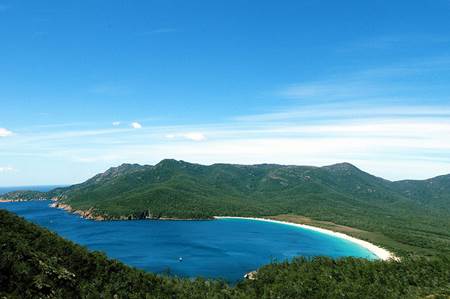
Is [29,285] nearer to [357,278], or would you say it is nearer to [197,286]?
[197,286]

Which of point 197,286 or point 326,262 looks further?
point 326,262

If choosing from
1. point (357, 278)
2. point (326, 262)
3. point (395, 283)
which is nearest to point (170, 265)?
point (326, 262)

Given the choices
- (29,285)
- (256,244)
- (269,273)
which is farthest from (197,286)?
(256,244)

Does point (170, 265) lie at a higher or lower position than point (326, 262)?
lower

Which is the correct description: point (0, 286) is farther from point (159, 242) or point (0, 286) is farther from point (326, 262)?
point (159, 242)

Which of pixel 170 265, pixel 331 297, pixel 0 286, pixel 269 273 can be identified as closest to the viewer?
pixel 0 286

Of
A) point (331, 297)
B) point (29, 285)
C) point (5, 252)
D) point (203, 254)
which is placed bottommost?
point (203, 254)

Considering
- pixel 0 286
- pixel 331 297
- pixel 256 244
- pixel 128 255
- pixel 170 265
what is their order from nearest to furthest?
1. pixel 0 286
2. pixel 331 297
3. pixel 170 265
4. pixel 128 255
5. pixel 256 244
